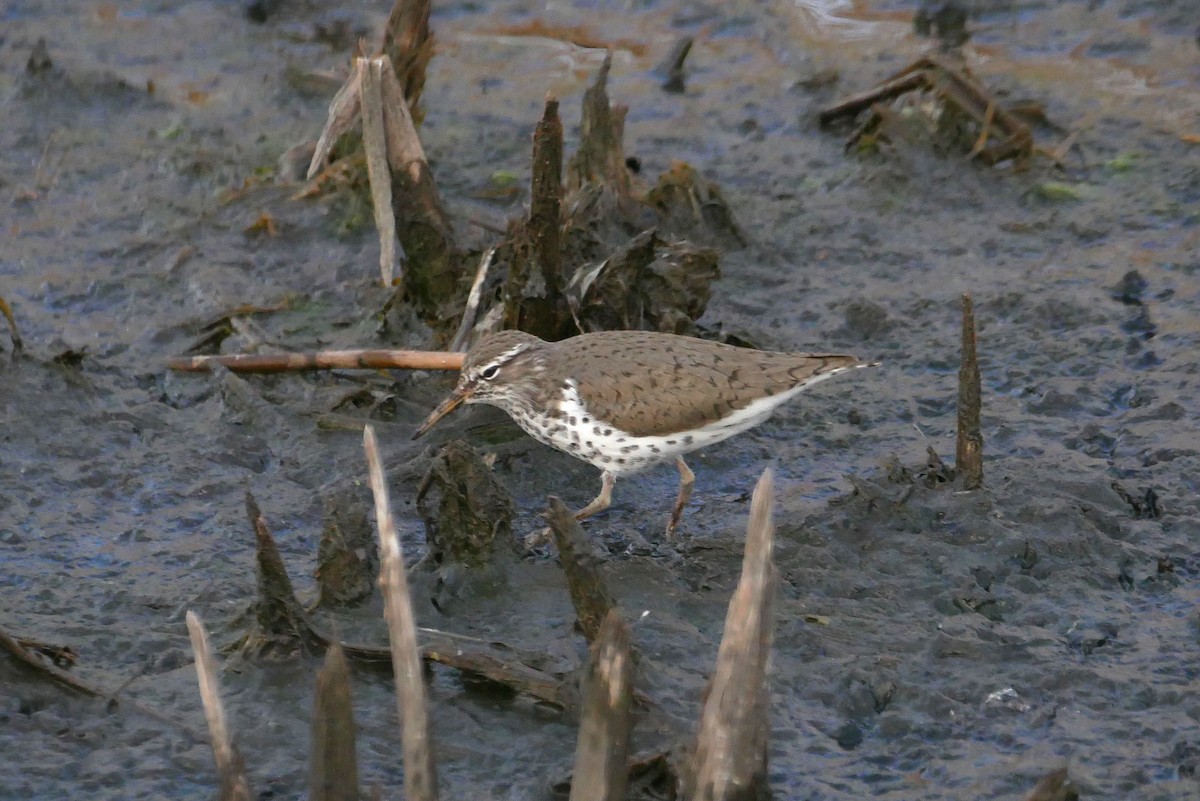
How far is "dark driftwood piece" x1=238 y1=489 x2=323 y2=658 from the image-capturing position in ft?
19.2

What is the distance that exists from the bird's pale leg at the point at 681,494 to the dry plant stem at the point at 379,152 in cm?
227

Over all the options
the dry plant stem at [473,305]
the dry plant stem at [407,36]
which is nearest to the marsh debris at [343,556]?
the dry plant stem at [473,305]

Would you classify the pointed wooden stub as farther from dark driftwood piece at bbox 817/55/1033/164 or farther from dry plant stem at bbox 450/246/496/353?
dark driftwood piece at bbox 817/55/1033/164

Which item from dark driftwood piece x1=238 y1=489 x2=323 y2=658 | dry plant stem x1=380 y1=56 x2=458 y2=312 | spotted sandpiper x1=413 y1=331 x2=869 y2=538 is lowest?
dark driftwood piece x1=238 y1=489 x2=323 y2=658

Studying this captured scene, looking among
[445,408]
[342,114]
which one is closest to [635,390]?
[445,408]

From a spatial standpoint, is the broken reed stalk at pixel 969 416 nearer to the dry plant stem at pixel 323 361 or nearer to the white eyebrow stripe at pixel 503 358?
the white eyebrow stripe at pixel 503 358

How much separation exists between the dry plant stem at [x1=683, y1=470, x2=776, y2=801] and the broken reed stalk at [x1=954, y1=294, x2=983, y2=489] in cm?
259

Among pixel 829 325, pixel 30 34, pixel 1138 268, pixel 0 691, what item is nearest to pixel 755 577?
pixel 0 691

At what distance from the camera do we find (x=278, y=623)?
6023 mm

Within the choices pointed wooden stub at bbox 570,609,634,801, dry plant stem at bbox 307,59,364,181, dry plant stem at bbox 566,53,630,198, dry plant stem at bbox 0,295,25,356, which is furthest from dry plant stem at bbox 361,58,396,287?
pointed wooden stub at bbox 570,609,634,801

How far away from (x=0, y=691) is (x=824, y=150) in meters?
7.02

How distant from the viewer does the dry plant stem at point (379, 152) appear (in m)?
8.12

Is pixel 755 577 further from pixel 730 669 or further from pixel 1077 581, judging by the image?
pixel 1077 581

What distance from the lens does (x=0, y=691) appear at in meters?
5.84
